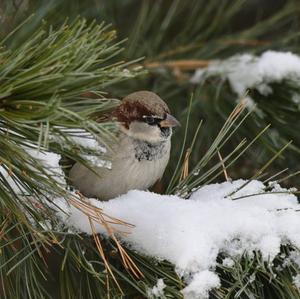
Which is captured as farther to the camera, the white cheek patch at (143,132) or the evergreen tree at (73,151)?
the white cheek patch at (143,132)

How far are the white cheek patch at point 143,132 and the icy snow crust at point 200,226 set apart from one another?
596 millimetres

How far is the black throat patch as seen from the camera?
2.39 meters

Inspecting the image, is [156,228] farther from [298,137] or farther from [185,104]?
[185,104]

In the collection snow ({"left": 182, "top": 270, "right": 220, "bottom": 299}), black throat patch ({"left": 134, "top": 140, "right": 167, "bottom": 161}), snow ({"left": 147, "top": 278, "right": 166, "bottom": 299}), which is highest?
snow ({"left": 182, "top": 270, "right": 220, "bottom": 299})

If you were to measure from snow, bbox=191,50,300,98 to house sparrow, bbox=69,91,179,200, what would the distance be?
1.06 ft

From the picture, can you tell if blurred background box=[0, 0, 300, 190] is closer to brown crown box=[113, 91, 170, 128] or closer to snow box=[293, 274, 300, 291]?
brown crown box=[113, 91, 170, 128]

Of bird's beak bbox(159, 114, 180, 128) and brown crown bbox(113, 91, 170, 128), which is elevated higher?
brown crown bbox(113, 91, 170, 128)

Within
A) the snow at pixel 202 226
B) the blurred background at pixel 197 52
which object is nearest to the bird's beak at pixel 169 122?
the blurred background at pixel 197 52

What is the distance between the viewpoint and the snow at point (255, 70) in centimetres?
253

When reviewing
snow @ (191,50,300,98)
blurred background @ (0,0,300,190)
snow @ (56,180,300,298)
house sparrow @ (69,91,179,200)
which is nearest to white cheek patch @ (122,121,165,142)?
house sparrow @ (69,91,179,200)

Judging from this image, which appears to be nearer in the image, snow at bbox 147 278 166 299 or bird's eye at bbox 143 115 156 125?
snow at bbox 147 278 166 299

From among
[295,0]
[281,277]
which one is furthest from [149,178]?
[295,0]

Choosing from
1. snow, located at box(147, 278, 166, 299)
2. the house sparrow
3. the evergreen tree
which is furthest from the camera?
the house sparrow

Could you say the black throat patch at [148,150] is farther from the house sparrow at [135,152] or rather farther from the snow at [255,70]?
the snow at [255,70]
